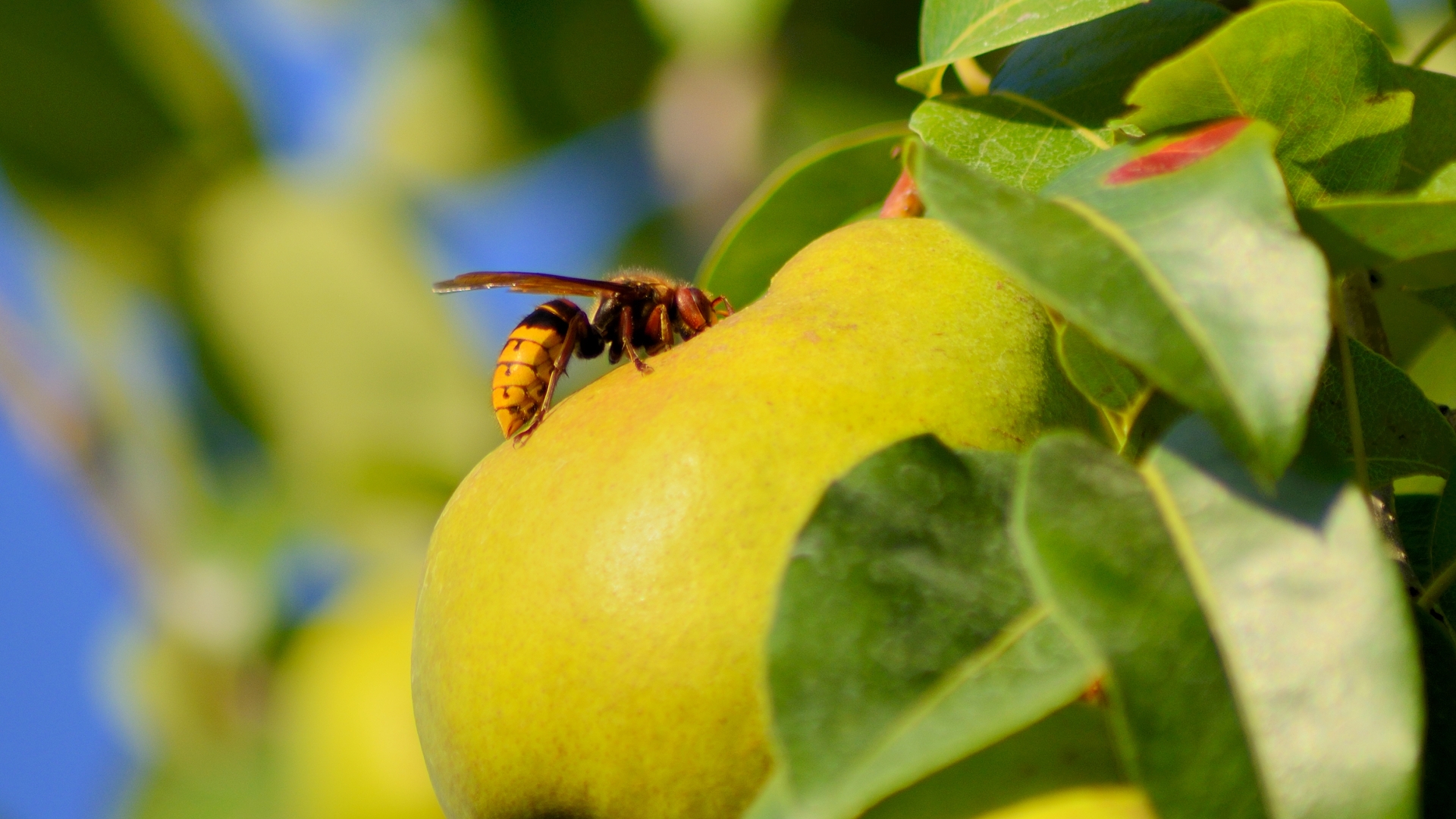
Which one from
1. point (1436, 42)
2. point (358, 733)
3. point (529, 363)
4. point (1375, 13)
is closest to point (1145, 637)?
point (529, 363)

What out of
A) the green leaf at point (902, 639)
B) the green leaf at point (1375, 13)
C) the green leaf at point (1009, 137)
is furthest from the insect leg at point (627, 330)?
the green leaf at point (1375, 13)

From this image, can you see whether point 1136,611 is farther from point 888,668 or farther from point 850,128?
point 850,128

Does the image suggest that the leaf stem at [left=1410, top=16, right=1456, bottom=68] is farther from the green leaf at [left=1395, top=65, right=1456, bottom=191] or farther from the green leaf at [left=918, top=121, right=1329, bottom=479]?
the green leaf at [left=918, top=121, right=1329, bottom=479]

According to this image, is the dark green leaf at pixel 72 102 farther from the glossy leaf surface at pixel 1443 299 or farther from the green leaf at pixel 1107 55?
the glossy leaf surface at pixel 1443 299

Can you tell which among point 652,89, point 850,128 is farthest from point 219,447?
point 850,128

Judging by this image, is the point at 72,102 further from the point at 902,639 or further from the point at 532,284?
the point at 902,639

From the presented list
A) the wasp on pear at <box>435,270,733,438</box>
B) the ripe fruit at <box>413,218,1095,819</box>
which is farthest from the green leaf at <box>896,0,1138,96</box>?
the wasp on pear at <box>435,270,733,438</box>
